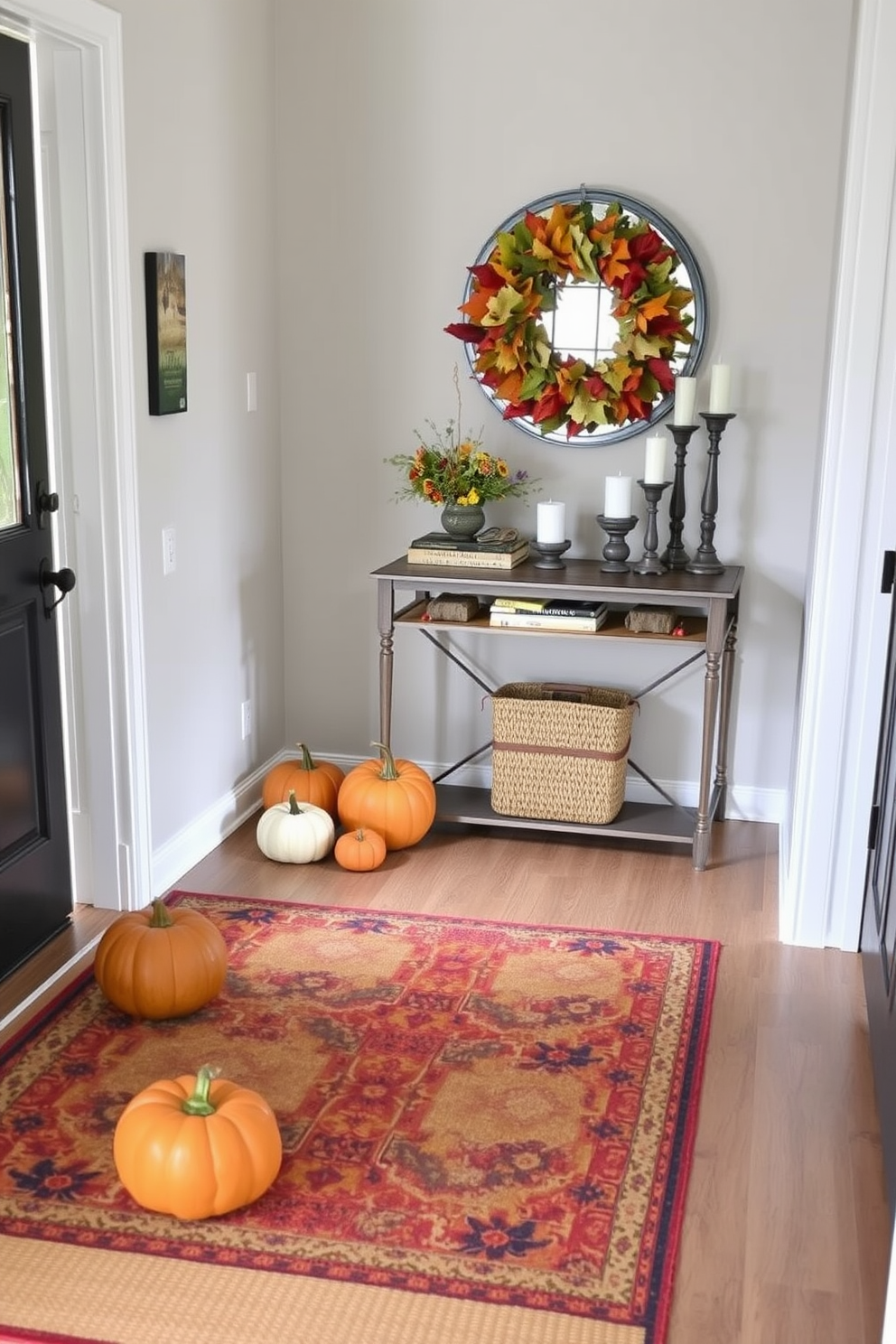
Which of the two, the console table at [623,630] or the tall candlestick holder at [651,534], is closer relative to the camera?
the console table at [623,630]

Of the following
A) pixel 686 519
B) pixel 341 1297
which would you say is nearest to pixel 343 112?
pixel 686 519

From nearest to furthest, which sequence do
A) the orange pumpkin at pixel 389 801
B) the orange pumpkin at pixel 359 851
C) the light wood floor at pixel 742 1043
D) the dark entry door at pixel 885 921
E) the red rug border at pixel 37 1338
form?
the red rug border at pixel 37 1338 < the light wood floor at pixel 742 1043 < the dark entry door at pixel 885 921 < the orange pumpkin at pixel 359 851 < the orange pumpkin at pixel 389 801

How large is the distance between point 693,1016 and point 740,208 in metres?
2.36

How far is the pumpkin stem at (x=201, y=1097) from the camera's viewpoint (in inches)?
95.1

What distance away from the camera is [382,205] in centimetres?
438

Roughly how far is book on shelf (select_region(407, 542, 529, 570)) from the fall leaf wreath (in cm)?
45

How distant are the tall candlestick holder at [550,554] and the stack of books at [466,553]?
7cm

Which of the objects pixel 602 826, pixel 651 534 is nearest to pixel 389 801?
pixel 602 826

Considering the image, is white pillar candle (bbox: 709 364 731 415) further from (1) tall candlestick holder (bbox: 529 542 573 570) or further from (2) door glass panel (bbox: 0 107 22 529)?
(2) door glass panel (bbox: 0 107 22 529)

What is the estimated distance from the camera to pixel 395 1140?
2682 mm

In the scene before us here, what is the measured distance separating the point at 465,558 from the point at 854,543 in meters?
1.25

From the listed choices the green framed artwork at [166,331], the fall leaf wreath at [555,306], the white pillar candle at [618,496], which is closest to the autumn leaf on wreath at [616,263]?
the fall leaf wreath at [555,306]

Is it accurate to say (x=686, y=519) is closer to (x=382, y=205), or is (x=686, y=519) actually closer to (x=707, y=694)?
(x=707, y=694)

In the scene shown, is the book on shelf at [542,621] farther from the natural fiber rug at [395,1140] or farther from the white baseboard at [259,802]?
the natural fiber rug at [395,1140]
